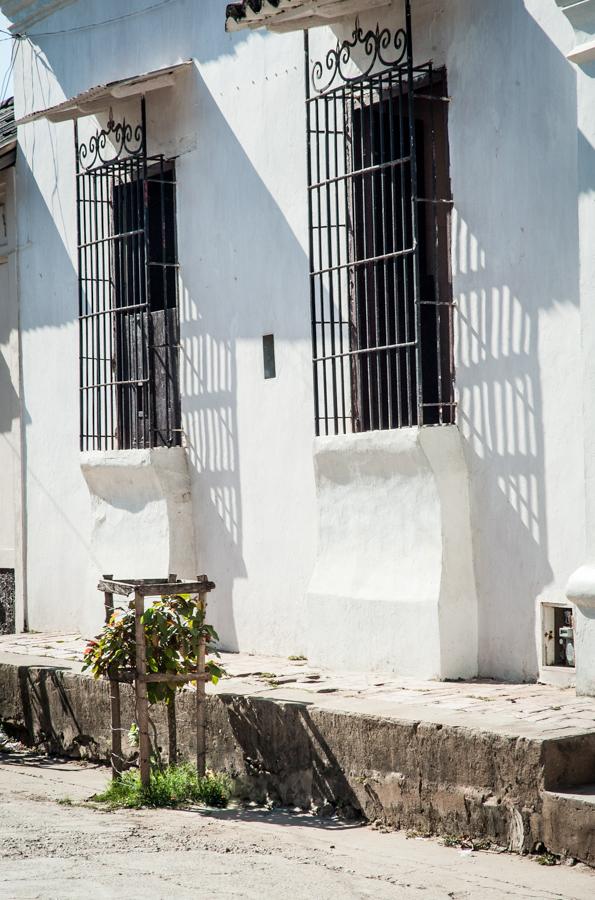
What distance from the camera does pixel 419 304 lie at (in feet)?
26.5

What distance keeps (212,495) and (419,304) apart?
9.42 feet

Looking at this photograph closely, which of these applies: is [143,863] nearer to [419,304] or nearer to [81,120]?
[419,304]

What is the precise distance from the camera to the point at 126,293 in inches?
431

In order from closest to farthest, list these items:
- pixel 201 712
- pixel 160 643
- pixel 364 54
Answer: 1. pixel 160 643
2. pixel 201 712
3. pixel 364 54

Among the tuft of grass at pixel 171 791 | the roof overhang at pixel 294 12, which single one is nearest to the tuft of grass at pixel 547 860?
the tuft of grass at pixel 171 791

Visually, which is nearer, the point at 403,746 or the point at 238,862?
the point at 238,862

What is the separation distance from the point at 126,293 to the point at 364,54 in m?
3.12

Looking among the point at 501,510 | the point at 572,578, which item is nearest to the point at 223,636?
the point at 501,510

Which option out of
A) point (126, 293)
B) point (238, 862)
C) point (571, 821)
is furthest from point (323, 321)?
point (571, 821)

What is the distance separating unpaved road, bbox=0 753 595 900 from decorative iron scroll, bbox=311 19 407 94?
4.47 m

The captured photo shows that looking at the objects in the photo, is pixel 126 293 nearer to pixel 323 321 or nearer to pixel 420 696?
pixel 323 321

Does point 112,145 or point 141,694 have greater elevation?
point 112,145

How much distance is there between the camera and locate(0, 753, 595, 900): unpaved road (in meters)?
5.63

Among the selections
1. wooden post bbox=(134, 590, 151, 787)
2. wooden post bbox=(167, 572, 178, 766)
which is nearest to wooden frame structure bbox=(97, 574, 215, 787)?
wooden post bbox=(134, 590, 151, 787)
